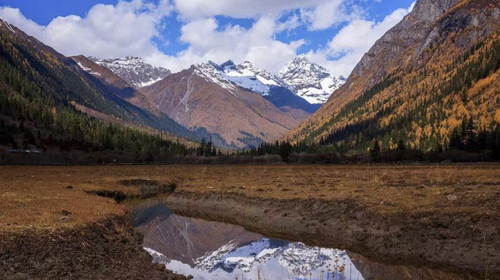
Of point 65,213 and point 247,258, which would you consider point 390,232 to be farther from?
point 65,213

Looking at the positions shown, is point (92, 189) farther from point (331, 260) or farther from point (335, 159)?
point (335, 159)

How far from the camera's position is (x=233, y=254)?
26.2 metres

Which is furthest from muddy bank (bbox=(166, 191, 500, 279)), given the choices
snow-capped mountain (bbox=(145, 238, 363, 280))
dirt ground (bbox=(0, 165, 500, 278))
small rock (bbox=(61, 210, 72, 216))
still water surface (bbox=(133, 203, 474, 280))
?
small rock (bbox=(61, 210, 72, 216))

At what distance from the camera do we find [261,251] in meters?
25.8

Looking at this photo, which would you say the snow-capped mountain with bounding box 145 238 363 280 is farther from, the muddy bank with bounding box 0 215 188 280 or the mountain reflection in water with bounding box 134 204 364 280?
the muddy bank with bounding box 0 215 188 280

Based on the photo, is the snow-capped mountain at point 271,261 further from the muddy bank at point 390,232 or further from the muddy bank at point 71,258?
the muddy bank at point 71,258

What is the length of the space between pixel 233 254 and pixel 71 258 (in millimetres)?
11560

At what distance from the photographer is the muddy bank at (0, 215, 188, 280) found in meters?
15.8

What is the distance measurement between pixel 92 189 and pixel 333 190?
3066cm

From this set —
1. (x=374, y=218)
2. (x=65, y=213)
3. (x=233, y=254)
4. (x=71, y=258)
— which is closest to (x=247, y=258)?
(x=233, y=254)

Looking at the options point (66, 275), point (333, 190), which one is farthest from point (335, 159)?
point (66, 275)

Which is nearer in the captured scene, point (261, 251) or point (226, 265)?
point (226, 265)

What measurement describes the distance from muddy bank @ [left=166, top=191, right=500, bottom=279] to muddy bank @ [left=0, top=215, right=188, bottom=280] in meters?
12.1

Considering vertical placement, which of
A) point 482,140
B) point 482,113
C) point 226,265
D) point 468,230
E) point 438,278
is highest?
point 482,113
